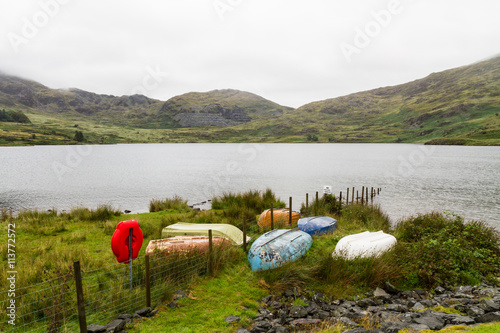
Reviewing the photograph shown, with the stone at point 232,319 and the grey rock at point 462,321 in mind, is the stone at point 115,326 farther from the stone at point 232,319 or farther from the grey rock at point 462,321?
the grey rock at point 462,321

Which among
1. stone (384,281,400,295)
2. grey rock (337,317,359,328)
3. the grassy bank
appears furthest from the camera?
stone (384,281,400,295)

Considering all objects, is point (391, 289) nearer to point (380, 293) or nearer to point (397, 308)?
point (380, 293)

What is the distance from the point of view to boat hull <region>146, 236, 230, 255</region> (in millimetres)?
9461

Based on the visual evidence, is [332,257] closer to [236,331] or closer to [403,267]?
[403,267]

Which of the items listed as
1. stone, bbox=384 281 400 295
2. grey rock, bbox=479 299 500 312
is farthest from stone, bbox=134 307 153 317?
grey rock, bbox=479 299 500 312

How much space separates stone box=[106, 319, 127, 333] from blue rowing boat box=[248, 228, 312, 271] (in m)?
4.45

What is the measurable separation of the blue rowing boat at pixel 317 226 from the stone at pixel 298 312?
6.66 meters

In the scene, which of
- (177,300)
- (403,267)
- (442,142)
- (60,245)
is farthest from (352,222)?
(442,142)

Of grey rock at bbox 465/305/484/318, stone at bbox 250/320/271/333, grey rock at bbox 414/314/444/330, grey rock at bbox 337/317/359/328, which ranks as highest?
grey rock at bbox 414/314/444/330

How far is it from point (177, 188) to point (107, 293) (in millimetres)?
29689

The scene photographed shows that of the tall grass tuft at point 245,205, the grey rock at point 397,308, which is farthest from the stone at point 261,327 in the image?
the tall grass tuft at point 245,205

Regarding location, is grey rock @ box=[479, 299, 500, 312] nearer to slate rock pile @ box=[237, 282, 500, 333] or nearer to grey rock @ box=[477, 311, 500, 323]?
slate rock pile @ box=[237, 282, 500, 333]

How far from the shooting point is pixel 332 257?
9.36m

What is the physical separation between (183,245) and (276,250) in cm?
323
